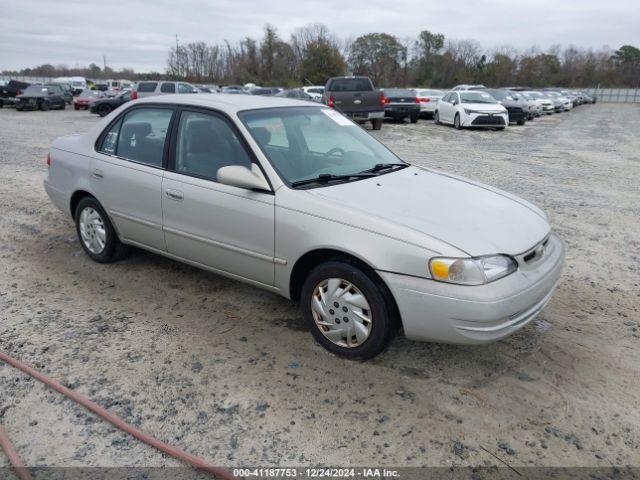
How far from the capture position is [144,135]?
453cm

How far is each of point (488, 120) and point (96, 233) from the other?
17.9m

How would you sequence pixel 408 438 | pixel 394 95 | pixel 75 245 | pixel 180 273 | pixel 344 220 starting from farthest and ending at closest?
pixel 394 95 < pixel 75 245 < pixel 180 273 < pixel 344 220 < pixel 408 438

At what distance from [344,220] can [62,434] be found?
1928 mm

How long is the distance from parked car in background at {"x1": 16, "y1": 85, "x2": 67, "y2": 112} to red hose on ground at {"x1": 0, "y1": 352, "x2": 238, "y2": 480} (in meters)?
30.6

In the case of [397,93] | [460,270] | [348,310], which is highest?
[397,93]

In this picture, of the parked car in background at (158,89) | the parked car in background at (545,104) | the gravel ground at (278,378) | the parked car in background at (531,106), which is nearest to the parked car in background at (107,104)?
the parked car in background at (158,89)

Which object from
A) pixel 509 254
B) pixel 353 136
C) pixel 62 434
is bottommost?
pixel 62 434

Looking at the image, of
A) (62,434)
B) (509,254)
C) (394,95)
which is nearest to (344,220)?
(509,254)

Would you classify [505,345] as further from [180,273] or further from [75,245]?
[75,245]

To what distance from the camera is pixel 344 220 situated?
325 cm

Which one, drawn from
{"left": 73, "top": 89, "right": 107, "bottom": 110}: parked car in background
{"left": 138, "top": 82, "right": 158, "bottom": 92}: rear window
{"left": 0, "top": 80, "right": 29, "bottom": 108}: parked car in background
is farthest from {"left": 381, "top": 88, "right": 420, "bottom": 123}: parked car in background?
{"left": 0, "top": 80, "right": 29, "bottom": 108}: parked car in background

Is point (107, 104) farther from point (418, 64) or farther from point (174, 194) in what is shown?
point (418, 64)

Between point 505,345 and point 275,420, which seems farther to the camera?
point 505,345

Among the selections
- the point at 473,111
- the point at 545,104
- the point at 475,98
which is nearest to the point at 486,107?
the point at 473,111
